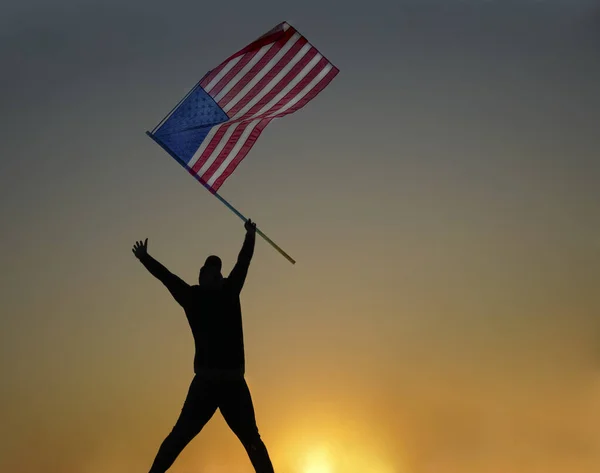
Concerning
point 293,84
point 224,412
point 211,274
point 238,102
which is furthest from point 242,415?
point 293,84

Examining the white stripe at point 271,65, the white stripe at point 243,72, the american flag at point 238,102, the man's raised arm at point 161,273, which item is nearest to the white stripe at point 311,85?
the american flag at point 238,102

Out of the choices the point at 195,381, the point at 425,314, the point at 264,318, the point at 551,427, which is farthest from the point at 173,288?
the point at 551,427

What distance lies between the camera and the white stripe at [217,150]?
4160 mm

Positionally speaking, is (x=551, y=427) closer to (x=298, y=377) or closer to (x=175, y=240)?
(x=298, y=377)

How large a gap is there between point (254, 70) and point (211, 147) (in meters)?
0.46

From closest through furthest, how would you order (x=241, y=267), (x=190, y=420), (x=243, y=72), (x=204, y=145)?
(x=190, y=420), (x=241, y=267), (x=204, y=145), (x=243, y=72)

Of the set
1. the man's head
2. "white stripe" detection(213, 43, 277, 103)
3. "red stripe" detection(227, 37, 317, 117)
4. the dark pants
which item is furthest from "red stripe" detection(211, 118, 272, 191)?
the dark pants

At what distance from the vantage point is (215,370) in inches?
143

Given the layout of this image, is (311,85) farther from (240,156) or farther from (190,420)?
(190,420)

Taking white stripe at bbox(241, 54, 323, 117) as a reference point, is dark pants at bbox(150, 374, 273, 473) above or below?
below

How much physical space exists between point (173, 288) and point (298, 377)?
6.94 ft

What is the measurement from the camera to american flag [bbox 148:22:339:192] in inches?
163

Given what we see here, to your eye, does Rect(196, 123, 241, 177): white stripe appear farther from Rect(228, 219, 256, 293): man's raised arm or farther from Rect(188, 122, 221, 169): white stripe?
Rect(228, 219, 256, 293): man's raised arm

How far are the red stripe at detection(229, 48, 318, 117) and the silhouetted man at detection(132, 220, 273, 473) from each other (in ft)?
2.70
